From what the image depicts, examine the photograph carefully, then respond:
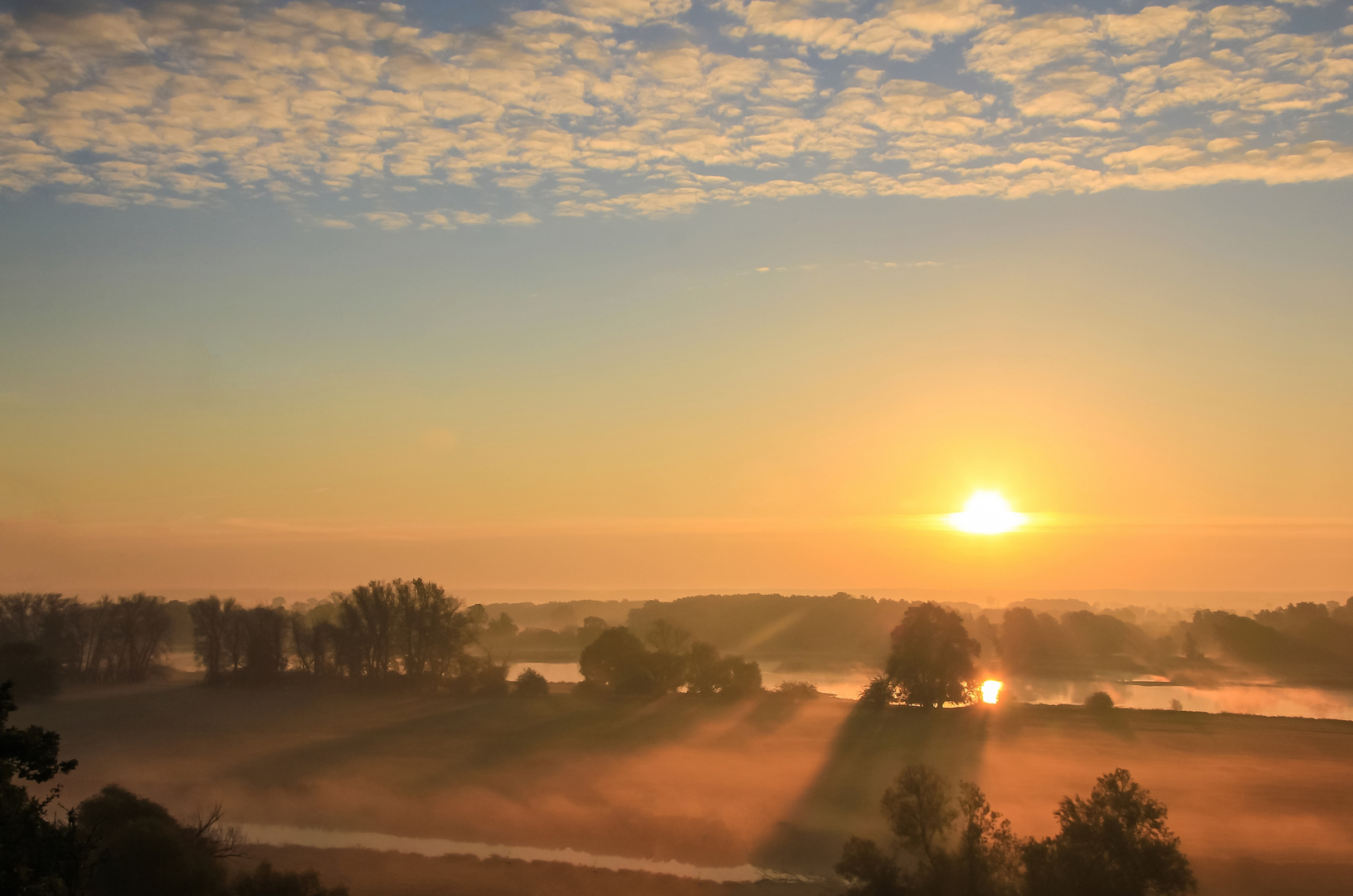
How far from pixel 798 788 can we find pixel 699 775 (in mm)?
4698

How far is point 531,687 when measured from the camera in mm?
63594

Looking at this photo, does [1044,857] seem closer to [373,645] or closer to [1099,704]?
[1099,704]

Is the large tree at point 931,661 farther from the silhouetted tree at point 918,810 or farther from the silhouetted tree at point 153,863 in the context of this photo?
the silhouetted tree at point 153,863

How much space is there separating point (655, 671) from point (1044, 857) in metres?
Answer: 42.7

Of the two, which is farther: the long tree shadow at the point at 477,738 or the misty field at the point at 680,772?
the long tree shadow at the point at 477,738

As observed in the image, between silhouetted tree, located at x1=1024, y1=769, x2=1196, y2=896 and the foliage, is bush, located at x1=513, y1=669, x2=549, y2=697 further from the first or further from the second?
the foliage

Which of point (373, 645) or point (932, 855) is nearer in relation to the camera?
point (932, 855)

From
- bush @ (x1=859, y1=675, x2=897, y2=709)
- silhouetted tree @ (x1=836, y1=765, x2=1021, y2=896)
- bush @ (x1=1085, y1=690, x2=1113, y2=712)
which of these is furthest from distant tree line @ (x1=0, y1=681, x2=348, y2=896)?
bush @ (x1=1085, y1=690, x2=1113, y2=712)

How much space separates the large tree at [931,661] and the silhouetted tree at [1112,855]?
33513 millimetres

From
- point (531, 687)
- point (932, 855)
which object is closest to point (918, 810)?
point (932, 855)

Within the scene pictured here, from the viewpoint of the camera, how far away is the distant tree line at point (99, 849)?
13977 millimetres

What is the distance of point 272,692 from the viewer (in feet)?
211

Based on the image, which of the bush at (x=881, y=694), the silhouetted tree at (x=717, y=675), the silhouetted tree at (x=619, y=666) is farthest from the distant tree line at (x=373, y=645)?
the bush at (x=881, y=694)

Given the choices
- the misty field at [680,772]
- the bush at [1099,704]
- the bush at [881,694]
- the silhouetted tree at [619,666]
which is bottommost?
the misty field at [680,772]
